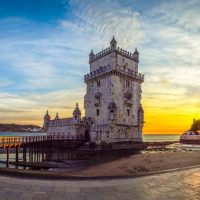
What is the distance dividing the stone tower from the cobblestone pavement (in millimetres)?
38202

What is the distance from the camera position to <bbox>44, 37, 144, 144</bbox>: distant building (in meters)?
48.5

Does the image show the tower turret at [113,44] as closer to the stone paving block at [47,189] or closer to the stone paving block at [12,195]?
the stone paving block at [47,189]

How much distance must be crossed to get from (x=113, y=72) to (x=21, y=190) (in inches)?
1670

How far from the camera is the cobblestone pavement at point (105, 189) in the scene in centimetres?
712

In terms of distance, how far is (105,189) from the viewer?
26.2 feet

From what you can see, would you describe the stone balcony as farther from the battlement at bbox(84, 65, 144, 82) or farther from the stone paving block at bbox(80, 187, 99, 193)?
the stone paving block at bbox(80, 187, 99, 193)

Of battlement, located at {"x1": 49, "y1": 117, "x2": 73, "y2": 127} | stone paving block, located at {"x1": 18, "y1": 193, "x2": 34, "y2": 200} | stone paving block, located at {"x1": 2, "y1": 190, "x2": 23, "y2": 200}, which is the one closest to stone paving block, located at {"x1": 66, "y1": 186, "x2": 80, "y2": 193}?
stone paving block, located at {"x1": 18, "y1": 193, "x2": 34, "y2": 200}

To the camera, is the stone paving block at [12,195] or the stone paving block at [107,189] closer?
the stone paving block at [12,195]

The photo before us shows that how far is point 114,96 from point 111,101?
1373mm

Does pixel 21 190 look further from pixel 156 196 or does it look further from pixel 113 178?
pixel 156 196

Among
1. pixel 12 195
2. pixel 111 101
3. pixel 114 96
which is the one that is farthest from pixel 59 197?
pixel 114 96

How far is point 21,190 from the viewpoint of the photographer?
7.59 m

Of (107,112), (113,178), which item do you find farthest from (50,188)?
(107,112)

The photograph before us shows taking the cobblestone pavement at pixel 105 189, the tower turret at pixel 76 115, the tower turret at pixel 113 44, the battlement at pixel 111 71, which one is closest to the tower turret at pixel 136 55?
the battlement at pixel 111 71
